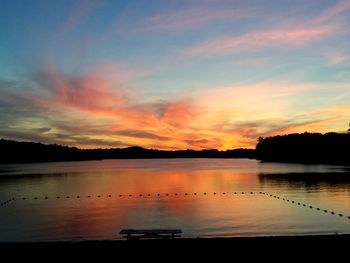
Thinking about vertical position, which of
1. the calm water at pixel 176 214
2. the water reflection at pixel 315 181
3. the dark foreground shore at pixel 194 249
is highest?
the water reflection at pixel 315 181

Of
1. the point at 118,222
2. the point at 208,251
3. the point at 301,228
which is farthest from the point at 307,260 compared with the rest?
the point at 118,222

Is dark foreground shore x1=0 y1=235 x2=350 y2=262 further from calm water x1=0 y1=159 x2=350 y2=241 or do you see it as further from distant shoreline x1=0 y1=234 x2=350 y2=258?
calm water x1=0 y1=159 x2=350 y2=241

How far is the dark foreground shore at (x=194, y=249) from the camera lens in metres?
14.5

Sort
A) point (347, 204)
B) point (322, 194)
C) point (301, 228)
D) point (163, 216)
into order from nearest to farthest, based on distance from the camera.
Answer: point (301, 228)
point (163, 216)
point (347, 204)
point (322, 194)

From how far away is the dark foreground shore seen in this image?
14508 mm

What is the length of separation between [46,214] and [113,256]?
3028 centimetres

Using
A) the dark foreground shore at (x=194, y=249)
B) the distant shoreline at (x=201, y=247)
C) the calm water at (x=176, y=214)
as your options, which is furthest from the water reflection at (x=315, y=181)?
the dark foreground shore at (x=194, y=249)

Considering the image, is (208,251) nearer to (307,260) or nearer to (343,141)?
(307,260)

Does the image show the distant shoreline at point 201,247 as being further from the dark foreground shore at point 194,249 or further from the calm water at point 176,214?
the calm water at point 176,214

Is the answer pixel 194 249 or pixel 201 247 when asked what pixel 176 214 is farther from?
pixel 194 249

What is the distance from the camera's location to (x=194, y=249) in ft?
49.7

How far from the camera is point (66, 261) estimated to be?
14.1 metres

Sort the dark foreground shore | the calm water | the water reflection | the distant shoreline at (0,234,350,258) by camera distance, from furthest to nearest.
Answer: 1. the water reflection
2. the calm water
3. the distant shoreline at (0,234,350,258)
4. the dark foreground shore

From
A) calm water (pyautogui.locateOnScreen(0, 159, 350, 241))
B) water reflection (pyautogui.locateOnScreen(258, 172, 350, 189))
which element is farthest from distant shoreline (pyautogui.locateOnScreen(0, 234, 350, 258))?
water reflection (pyautogui.locateOnScreen(258, 172, 350, 189))
